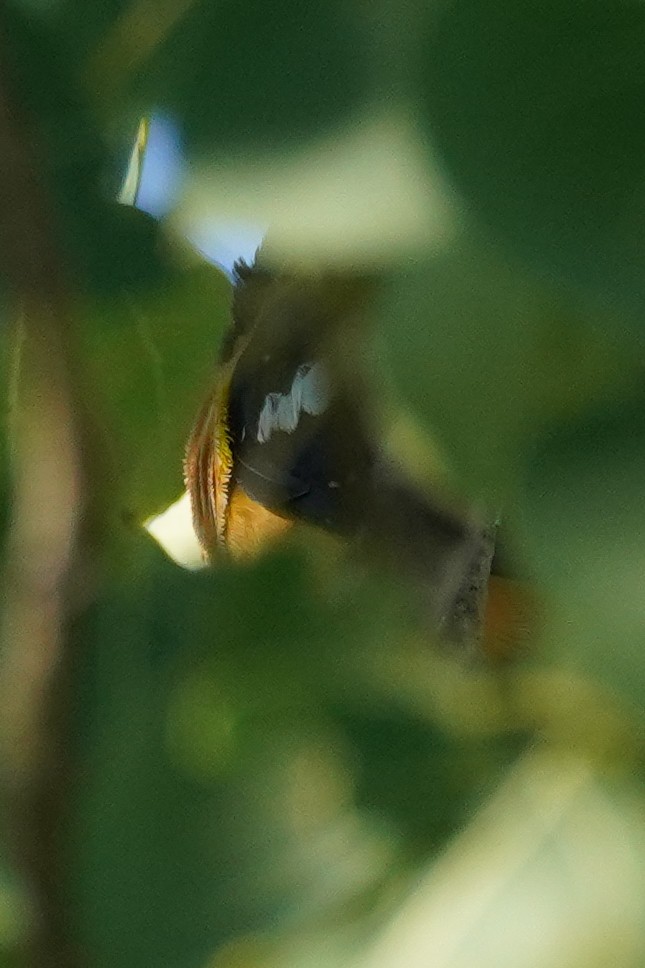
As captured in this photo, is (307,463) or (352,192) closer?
(352,192)

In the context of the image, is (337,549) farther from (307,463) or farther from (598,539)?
(598,539)

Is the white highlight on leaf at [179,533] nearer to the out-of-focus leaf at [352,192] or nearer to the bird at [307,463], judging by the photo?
the bird at [307,463]

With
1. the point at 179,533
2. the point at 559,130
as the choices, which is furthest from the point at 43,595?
the point at 559,130

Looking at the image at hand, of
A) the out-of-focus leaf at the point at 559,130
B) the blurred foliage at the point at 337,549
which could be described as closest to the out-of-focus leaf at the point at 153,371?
the blurred foliage at the point at 337,549

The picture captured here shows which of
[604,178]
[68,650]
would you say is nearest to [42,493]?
[68,650]

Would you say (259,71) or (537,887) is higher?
(259,71)

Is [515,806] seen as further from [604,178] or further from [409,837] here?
[604,178]
